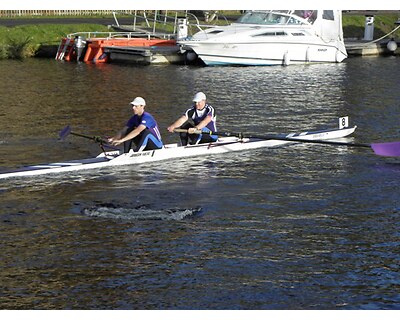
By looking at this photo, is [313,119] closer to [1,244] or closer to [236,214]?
[236,214]

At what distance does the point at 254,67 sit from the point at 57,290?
1330 inches

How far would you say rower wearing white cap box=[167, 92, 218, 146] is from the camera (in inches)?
918

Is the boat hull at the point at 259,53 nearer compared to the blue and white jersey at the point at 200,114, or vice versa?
the blue and white jersey at the point at 200,114

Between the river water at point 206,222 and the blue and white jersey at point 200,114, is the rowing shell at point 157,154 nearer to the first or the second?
the river water at point 206,222

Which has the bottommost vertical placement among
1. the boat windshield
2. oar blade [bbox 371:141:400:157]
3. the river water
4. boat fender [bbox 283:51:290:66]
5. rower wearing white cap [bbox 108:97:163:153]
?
the river water

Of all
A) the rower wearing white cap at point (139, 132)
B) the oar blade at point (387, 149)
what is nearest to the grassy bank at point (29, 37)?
the rower wearing white cap at point (139, 132)

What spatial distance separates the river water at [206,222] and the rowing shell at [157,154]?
10.2 inches

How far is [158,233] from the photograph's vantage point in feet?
57.1

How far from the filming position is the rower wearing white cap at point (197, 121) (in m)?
23.3

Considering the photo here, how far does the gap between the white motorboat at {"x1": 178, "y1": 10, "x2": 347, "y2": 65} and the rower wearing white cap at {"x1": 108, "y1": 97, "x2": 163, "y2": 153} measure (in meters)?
23.5

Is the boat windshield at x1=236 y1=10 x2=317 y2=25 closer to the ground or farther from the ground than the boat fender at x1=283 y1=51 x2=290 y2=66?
farther from the ground

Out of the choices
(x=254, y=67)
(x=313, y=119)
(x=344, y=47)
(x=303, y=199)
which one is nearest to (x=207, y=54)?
(x=254, y=67)

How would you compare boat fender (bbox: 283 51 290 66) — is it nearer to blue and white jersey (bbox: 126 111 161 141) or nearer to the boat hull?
the boat hull

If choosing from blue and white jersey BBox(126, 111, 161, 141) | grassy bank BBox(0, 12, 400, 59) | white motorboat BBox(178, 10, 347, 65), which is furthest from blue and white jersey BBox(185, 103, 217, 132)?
grassy bank BBox(0, 12, 400, 59)
